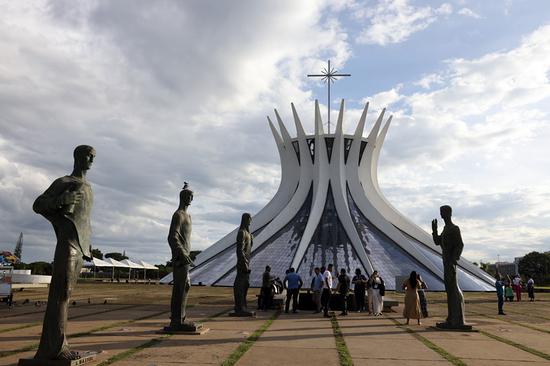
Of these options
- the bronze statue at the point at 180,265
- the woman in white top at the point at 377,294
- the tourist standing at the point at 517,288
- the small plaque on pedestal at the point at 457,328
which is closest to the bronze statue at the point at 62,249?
the bronze statue at the point at 180,265

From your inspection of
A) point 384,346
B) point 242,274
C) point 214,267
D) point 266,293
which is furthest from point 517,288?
point 214,267

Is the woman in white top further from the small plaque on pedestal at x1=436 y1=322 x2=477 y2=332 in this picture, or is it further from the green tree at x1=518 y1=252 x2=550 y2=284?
the green tree at x1=518 y1=252 x2=550 y2=284

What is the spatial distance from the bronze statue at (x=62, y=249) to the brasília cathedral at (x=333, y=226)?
19.7 metres

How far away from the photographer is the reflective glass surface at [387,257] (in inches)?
930

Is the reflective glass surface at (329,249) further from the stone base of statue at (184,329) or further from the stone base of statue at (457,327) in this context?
the stone base of statue at (184,329)

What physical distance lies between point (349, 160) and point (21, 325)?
2689 cm

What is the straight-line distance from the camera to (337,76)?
3706 cm

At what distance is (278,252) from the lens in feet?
87.3

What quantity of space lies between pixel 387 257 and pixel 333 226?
4460 mm

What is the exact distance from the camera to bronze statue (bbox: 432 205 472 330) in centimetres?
837

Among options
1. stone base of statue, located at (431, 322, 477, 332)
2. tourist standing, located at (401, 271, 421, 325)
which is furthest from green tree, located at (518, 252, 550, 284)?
stone base of statue, located at (431, 322, 477, 332)

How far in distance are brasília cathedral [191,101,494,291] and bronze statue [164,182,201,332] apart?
1696cm

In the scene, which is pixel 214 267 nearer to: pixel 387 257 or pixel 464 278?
pixel 387 257

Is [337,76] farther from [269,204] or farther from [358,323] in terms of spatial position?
[358,323]
